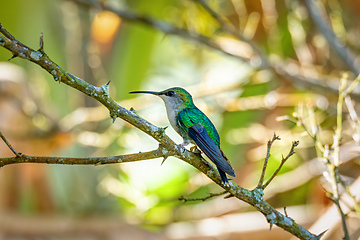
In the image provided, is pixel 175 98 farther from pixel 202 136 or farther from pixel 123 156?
pixel 123 156

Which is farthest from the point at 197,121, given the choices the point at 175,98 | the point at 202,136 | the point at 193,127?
the point at 175,98

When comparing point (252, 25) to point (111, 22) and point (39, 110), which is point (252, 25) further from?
point (39, 110)

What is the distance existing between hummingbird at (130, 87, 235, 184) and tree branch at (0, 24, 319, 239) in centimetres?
8

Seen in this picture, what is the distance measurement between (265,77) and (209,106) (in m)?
0.79

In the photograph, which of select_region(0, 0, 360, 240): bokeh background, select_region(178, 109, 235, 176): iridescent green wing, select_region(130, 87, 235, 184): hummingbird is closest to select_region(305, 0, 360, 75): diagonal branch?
select_region(0, 0, 360, 240): bokeh background

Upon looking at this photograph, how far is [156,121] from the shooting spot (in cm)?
615

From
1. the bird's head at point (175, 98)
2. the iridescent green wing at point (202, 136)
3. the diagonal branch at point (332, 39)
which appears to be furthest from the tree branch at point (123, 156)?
the diagonal branch at point (332, 39)

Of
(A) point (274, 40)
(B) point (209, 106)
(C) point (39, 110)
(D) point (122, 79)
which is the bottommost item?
(B) point (209, 106)

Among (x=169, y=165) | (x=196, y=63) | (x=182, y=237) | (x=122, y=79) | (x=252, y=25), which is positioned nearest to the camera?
(x=182, y=237)

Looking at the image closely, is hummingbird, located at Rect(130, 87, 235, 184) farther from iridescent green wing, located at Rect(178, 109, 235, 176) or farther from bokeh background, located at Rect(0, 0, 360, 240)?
bokeh background, located at Rect(0, 0, 360, 240)

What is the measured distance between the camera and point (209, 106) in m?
6.16

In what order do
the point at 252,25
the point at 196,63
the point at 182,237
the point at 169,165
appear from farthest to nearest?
the point at 196,63
the point at 169,165
the point at 252,25
the point at 182,237

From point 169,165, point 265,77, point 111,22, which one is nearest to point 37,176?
point 169,165

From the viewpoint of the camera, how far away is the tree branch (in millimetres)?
1947
